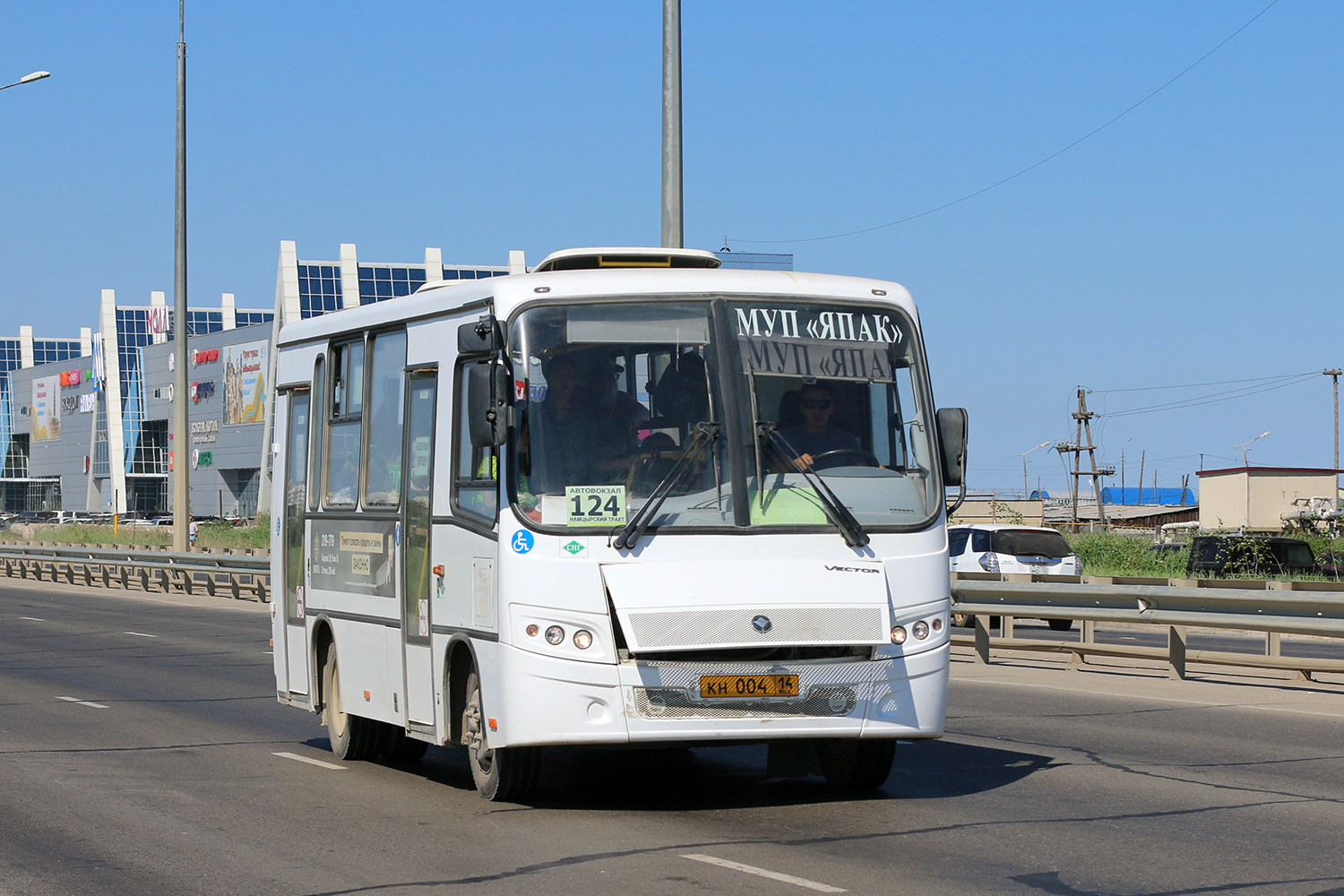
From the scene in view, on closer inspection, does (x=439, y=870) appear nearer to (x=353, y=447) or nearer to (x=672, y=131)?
(x=353, y=447)

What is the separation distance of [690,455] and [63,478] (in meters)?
136

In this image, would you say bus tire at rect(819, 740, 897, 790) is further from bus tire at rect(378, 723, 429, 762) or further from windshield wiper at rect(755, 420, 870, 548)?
bus tire at rect(378, 723, 429, 762)

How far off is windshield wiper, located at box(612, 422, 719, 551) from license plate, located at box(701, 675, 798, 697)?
2.52 feet

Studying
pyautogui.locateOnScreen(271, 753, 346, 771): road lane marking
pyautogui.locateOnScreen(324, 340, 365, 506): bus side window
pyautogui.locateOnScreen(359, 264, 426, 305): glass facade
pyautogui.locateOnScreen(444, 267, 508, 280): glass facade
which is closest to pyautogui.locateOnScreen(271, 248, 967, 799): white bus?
pyautogui.locateOnScreen(324, 340, 365, 506): bus side window

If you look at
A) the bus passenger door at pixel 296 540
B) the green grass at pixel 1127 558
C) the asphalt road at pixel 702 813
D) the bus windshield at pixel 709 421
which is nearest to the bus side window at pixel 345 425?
the bus passenger door at pixel 296 540

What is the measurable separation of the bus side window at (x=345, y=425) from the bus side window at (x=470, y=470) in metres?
1.67

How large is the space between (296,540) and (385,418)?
1.94 m

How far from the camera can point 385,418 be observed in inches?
417

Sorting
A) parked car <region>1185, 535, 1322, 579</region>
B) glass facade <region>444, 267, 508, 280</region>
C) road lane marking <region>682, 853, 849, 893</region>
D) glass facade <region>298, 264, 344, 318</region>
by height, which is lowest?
parked car <region>1185, 535, 1322, 579</region>

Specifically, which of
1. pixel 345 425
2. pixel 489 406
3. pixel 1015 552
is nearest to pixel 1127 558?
pixel 1015 552

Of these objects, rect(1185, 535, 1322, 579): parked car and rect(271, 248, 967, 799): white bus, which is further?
rect(1185, 535, 1322, 579): parked car

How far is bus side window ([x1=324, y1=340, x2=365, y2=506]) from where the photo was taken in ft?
36.2

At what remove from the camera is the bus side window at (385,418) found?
1036 centimetres

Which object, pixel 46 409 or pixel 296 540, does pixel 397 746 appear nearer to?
pixel 296 540
